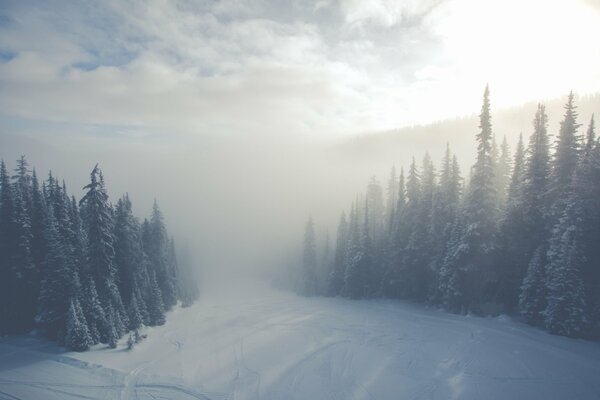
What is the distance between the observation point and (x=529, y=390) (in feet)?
61.9

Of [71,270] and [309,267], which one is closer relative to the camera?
[71,270]

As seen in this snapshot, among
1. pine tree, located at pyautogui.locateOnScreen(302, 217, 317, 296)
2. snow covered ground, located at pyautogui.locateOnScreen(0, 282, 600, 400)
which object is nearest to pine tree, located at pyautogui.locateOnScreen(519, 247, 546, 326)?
snow covered ground, located at pyautogui.locateOnScreen(0, 282, 600, 400)

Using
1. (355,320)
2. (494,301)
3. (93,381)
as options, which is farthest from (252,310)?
(494,301)

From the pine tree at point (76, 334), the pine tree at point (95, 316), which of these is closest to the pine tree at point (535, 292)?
the pine tree at point (95, 316)

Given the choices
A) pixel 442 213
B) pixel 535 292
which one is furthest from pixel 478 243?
pixel 442 213

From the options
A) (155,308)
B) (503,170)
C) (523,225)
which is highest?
(503,170)

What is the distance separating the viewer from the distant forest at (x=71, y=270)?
30.3m

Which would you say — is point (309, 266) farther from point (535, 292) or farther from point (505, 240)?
point (535, 292)

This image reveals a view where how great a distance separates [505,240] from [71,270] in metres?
41.2

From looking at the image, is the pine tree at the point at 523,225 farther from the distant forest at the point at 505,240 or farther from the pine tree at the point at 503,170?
the pine tree at the point at 503,170

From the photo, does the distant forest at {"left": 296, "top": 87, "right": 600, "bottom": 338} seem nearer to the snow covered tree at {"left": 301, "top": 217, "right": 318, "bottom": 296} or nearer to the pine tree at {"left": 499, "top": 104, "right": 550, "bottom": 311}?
the pine tree at {"left": 499, "top": 104, "right": 550, "bottom": 311}

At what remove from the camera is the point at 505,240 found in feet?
118

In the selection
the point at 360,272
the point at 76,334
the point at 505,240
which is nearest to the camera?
the point at 76,334

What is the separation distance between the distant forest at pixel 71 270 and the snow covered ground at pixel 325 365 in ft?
7.00
